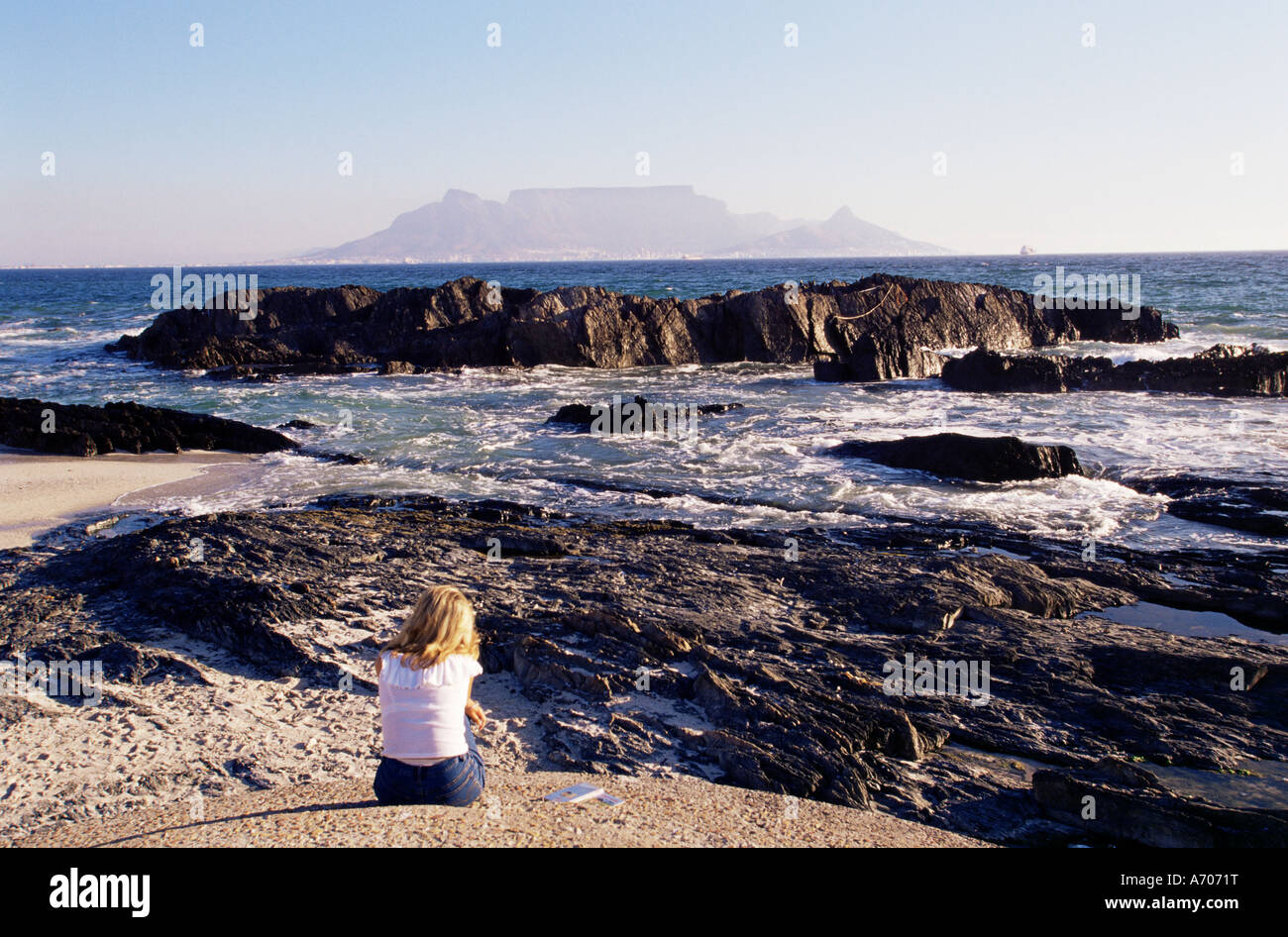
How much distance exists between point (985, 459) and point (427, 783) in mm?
A: 12337

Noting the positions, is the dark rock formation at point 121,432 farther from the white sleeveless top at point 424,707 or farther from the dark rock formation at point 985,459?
the white sleeveless top at point 424,707

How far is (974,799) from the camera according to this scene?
5.38 m

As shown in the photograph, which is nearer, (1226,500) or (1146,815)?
(1146,815)

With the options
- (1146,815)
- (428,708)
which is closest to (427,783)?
(428,708)

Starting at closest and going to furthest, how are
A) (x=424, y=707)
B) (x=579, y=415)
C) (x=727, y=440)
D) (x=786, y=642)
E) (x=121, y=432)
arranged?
(x=424, y=707) < (x=786, y=642) < (x=121, y=432) < (x=727, y=440) < (x=579, y=415)

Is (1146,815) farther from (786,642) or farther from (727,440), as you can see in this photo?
(727,440)

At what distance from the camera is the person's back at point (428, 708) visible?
4.41 meters

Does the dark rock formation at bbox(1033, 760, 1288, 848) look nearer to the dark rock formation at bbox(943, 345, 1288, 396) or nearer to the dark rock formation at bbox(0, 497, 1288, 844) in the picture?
the dark rock formation at bbox(0, 497, 1288, 844)

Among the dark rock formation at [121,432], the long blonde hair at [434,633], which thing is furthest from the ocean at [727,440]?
the long blonde hair at [434,633]

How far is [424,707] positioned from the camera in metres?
4.40

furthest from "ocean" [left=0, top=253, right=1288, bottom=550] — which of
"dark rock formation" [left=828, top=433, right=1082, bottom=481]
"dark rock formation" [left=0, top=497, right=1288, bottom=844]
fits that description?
"dark rock formation" [left=0, top=497, right=1288, bottom=844]

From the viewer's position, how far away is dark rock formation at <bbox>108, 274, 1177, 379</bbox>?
113 ft

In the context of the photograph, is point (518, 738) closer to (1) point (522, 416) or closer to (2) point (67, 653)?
(2) point (67, 653)
